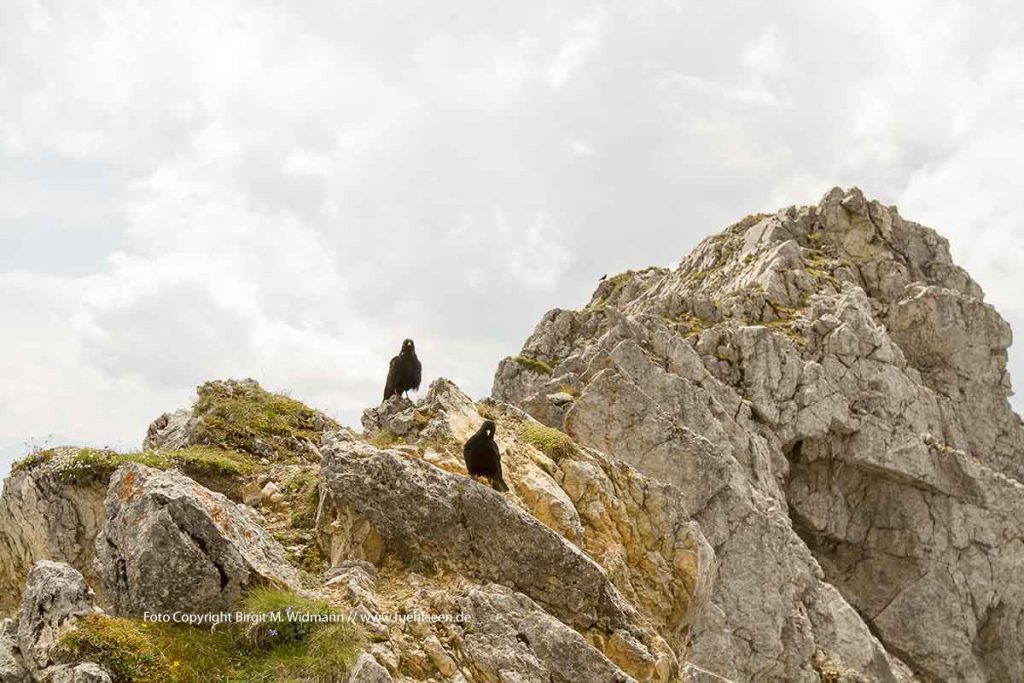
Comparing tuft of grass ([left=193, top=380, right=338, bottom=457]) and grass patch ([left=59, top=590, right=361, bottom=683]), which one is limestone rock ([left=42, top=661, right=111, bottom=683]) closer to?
grass patch ([left=59, top=590, right=361, bottom=683])

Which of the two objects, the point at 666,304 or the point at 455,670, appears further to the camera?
the point at 666,304

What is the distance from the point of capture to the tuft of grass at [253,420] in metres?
20.1

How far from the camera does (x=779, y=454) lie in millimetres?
54062

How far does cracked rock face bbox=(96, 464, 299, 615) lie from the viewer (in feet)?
39.1

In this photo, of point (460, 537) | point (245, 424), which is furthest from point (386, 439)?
point (460, 537)

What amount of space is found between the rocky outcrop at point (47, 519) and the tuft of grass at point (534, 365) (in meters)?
42.7

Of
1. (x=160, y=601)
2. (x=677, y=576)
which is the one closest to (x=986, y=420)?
(x=677, y=576)

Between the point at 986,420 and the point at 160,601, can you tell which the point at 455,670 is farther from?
the point at 986,420

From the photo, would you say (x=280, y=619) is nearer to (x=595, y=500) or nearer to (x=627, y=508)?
(x=595, y=500)

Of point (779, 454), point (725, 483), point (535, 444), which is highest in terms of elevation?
point (779, 454)

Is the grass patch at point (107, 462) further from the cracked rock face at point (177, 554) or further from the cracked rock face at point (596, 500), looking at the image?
the cracked rock face at point (177, 554)

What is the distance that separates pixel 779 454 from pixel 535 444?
36.4 meters

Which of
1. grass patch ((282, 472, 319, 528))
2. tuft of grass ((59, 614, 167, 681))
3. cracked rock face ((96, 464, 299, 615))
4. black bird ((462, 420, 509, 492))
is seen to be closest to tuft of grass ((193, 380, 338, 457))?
grass patch ((282, 472, 319, 528))

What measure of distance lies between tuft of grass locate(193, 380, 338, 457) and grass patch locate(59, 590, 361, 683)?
832cm
